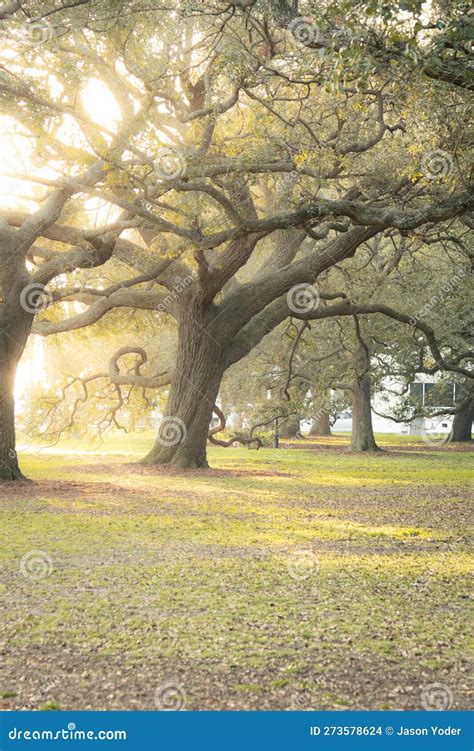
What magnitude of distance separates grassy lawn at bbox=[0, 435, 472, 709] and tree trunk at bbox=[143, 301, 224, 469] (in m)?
5.30

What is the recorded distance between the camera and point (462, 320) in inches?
1151

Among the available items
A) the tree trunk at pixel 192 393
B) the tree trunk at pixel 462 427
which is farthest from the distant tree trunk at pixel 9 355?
the tree trunk at pixel 462 427

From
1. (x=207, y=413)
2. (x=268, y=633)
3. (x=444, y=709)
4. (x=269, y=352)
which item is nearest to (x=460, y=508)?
(x=207, y=413)

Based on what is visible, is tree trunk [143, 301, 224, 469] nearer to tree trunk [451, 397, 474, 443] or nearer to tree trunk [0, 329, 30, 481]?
tree trunk [0, 329, 30, 481]

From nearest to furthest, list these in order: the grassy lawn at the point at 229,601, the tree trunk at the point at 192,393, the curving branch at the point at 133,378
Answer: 1. the grassy lawn at the point at 229,601
2. the tree trunk at the point at 192,393
3. the curving branch at the point at 133,378

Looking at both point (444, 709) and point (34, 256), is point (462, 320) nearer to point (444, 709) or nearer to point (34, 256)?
point (34, 256)

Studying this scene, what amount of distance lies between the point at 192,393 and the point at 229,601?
1447 cm

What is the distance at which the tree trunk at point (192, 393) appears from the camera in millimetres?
21797

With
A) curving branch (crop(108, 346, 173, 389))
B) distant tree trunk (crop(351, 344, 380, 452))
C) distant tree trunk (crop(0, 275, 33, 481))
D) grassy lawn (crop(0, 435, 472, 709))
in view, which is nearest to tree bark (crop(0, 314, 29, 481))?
distant tree trunk (crop(0, 275, 33, 481))

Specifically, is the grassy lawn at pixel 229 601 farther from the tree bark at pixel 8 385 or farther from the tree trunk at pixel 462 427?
the tree trunk at pixel 462 427

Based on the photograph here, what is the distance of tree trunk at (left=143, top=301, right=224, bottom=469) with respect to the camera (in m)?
21.8

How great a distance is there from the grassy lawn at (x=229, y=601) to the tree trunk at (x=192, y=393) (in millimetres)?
5296

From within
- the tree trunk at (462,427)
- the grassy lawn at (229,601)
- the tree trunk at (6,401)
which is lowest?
the grassy lawn at (229,601)

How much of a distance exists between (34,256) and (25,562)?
11.8m
